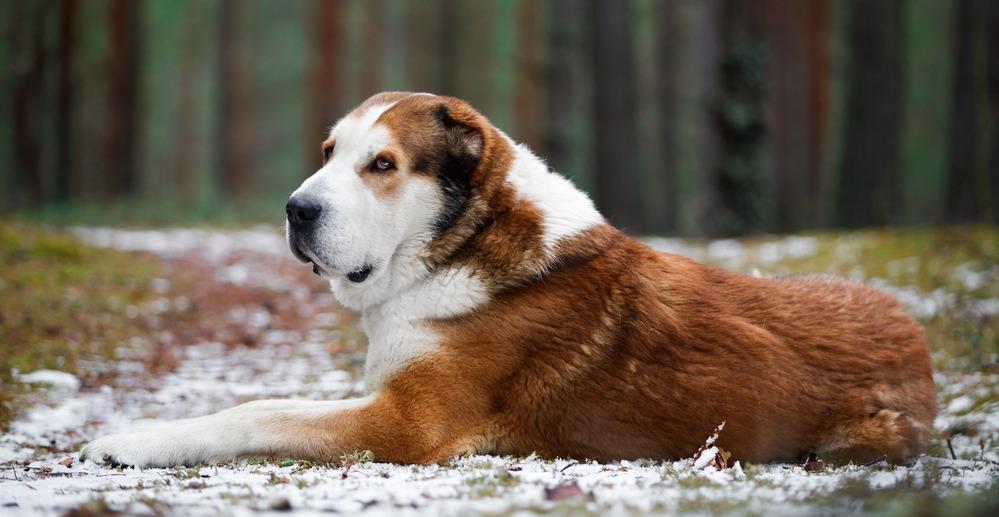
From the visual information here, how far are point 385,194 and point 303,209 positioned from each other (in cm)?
38

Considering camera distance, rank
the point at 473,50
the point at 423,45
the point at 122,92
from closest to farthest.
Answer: the point at 122,92, the point at 423,45, the point at 473,50

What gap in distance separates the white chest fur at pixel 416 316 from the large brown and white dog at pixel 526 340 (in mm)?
10

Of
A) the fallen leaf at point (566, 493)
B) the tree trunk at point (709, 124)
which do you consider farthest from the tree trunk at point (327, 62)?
the fallen leaf at point (566, 493)

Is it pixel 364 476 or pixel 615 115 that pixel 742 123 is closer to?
pixel 615 115

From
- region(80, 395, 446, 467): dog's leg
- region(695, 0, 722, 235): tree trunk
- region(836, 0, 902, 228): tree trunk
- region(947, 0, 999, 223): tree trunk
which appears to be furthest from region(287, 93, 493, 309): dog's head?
region(836, 0, 902, 228): tree trunk

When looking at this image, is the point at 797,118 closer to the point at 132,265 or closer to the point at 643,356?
the point at 132,265

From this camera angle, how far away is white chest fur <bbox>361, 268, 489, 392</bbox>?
4.16m

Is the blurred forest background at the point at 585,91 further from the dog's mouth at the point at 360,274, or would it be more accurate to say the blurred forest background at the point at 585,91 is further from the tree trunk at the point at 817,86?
the dog's mouth at the point at 360,274

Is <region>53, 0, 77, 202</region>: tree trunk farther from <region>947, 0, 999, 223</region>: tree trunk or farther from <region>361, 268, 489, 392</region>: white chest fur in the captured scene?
<region>361, 268, 489, 392</region>: white chest fur

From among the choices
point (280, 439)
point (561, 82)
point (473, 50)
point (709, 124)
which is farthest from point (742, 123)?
point (473, 50)

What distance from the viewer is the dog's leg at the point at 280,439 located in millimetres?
3980

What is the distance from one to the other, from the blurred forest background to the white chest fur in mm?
5290

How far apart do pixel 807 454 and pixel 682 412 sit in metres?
0.65

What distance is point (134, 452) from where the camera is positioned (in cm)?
399
